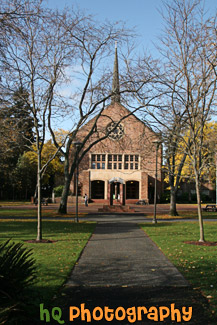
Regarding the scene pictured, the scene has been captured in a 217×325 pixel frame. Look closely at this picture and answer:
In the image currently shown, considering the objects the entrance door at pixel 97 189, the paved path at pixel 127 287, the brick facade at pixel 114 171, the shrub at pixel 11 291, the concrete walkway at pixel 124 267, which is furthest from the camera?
the entrance door at pixel 97 189

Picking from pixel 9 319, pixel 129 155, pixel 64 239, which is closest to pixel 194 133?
pixel 64 239

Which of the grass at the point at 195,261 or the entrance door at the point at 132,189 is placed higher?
the entrance door at the point at 132,189

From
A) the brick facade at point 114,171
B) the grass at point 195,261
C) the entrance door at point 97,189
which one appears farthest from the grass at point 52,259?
the entrance door at point 97,189

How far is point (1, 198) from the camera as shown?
191 feet

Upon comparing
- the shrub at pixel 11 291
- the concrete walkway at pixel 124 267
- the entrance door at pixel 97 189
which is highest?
the entrance door at pixel 97 189

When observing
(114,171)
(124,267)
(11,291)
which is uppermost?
(114,171)

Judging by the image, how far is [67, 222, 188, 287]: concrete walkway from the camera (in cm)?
698

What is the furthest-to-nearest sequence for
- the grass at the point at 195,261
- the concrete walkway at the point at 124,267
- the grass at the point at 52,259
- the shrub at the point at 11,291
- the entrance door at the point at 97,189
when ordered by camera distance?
the entrance door at the point at 97,189
the concrete walkway at the point at 124,267
the grass at the point at 195,261
the grass at the point at 52,259
the shrub at the point at 11,291

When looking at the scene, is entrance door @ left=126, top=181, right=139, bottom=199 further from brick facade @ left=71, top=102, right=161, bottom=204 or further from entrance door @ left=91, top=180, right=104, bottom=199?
entrance door @ left=91, top=180, right=104, bottom=199

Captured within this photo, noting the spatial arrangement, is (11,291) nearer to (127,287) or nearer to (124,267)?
(127,287)

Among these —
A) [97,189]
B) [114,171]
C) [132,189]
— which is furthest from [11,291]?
[132,189]

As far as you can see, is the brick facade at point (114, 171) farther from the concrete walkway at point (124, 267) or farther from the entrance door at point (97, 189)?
the concrete walkway at point (124, 267)

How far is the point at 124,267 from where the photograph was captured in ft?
27.6

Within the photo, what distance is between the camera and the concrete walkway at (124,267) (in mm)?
6981
